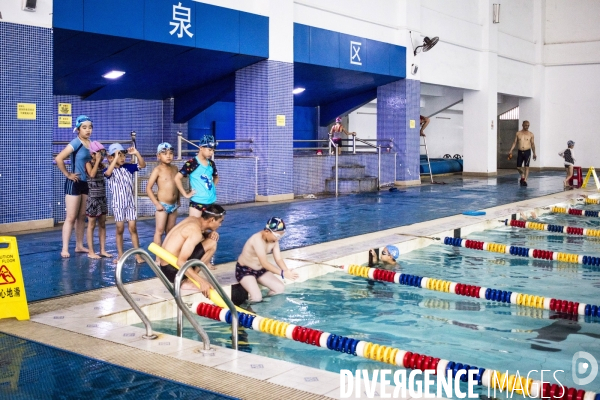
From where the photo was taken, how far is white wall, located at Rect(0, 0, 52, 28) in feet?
29.9

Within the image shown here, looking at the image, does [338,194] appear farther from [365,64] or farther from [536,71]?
[536,71]

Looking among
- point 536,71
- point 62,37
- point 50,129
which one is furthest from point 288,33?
point 536,71

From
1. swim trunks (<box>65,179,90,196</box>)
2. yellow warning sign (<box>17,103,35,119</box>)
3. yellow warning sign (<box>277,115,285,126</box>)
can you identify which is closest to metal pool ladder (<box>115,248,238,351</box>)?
swim trunks (<box>65,179,90,196</box>)

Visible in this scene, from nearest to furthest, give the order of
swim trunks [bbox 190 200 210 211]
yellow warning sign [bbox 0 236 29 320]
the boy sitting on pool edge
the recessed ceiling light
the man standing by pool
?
→ 1. yellow warning sign [bbox 0 236 29 320]
2. the boy sitting on pool edge
3. swim trunks [bbox 190 200 210 211]
4. the recessed ceiling light
5. the man standing by pool

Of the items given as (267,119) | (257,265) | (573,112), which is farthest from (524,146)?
(257,265)

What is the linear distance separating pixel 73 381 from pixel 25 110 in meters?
6.80

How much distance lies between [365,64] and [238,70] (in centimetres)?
405

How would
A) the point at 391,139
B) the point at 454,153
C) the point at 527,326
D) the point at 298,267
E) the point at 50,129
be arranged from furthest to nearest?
the point at 454,153 → the point at 391,139 → the point at 50,129 → the point at 298,267 → the point at 527,326

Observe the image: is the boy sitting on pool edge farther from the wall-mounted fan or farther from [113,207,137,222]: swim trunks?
the wall-mounted fan

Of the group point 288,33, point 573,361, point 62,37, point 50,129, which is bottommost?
point 573,361

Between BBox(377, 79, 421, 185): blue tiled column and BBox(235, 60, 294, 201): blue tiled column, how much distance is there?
206 inches

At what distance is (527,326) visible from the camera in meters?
5.70

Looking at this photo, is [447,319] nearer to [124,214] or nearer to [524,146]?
[124,214]

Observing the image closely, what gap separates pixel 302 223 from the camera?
10.7 meters
